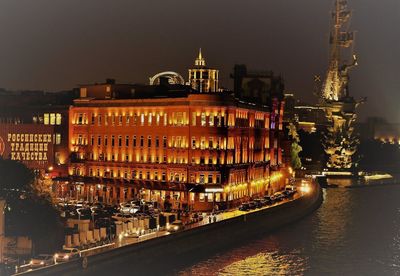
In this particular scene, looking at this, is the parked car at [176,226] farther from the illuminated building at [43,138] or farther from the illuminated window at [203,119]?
the illuminated building at [43,138]

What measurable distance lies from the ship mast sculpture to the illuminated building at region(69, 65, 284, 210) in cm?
2912

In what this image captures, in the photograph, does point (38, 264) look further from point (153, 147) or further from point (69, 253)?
point (153, 147)

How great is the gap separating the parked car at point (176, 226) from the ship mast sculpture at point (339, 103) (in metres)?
46.0

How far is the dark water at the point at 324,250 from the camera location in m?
29.7

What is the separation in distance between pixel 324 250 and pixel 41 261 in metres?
14.8

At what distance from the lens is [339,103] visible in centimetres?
8056

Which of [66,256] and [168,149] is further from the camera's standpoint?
[168,149]

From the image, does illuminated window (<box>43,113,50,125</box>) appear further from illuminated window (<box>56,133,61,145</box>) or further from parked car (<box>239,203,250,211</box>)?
parked car (<box>239,203,250,211</box>)

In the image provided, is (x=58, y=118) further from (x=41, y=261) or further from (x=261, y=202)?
(x=41, y=261)

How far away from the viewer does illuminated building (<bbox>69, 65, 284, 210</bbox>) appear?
41266mm

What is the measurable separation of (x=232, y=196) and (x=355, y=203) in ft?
54.1

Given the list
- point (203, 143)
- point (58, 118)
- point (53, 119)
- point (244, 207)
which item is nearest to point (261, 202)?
point (244, 207)

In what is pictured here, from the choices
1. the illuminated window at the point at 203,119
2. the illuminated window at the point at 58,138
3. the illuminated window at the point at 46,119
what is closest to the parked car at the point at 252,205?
the illuminated window at the point at 203,119

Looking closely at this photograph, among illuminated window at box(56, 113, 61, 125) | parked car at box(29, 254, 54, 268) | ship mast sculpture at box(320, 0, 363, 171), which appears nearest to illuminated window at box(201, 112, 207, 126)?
illuminated window at box(56, 113, 61, 125)
